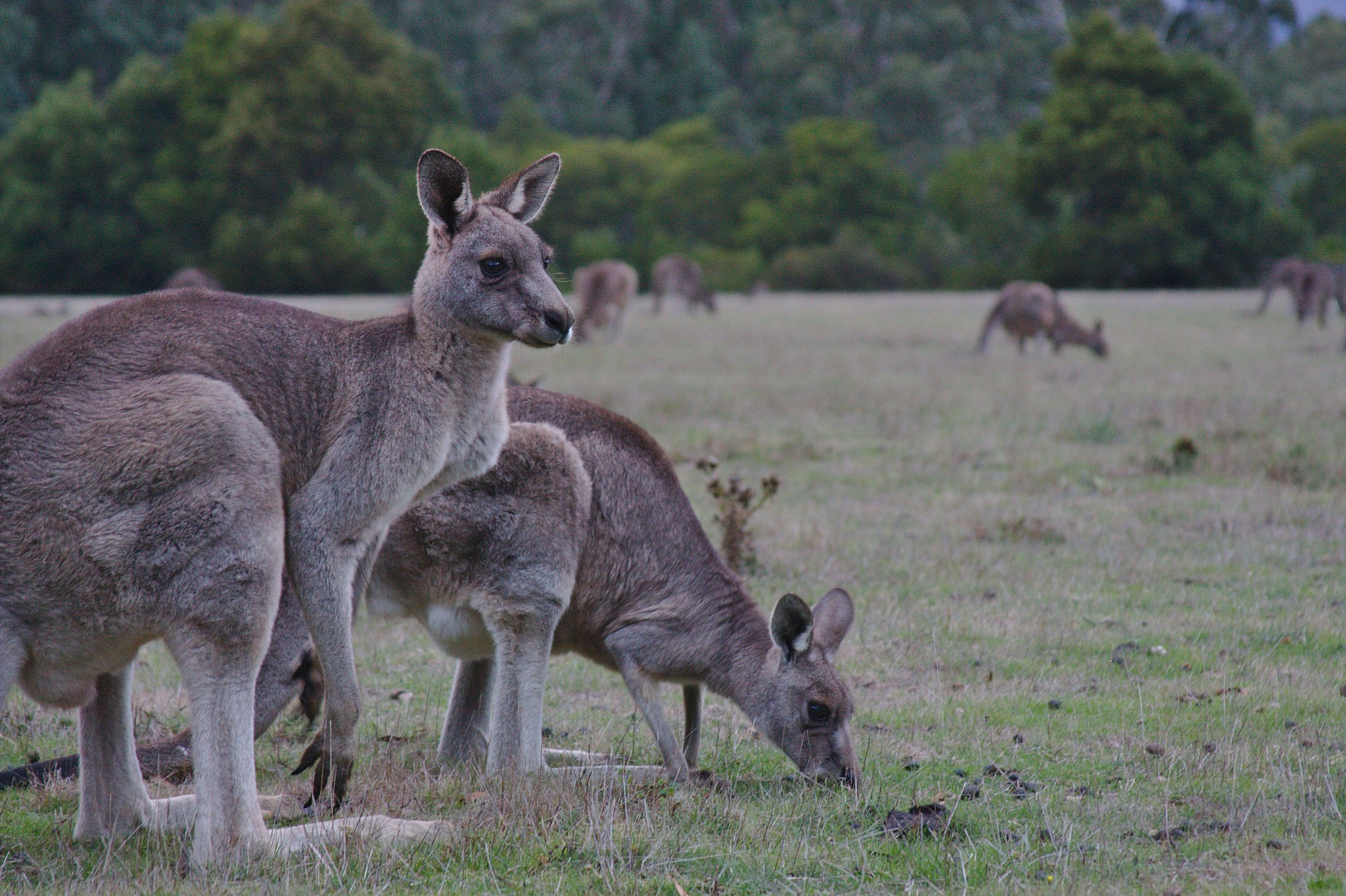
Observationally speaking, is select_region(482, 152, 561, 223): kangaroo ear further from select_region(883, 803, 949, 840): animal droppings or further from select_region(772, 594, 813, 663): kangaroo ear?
select_region(883, 803, 949, 840): animal droppings

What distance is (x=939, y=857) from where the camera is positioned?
130 inches

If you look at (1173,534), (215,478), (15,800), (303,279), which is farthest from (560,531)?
(303,279)

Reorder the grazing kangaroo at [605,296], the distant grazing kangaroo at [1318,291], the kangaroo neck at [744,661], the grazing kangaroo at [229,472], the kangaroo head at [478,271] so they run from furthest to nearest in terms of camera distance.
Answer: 1. the distant grazing kangaroo at [1318,291]
2. the grazing kangaroo at [605,296]
3. the kangaroo neck at [744,661]
4. the kangaroo head at [478,271]
5. the grazing kangaroo at [229,472]

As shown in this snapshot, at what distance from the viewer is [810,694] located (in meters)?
4.03

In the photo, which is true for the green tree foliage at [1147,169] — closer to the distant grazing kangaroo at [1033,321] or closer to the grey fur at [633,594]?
the distant grazing kangaroo at [1033,321]

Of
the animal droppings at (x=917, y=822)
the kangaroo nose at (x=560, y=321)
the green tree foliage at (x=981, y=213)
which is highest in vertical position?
the green tree foliage at (x=981, y=213)

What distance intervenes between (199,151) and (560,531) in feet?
116

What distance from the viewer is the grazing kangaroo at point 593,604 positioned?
4012 mm

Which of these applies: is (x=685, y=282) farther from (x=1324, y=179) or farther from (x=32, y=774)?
(x=32, y=774)

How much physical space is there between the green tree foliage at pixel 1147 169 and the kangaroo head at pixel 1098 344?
20031 millimetres

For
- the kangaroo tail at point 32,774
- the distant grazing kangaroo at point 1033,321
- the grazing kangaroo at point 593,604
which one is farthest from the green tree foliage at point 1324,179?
the kangaroo tail at point 32,774

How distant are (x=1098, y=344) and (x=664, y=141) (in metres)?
30.2

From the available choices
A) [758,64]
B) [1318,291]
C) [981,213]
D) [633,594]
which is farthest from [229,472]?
[758,64]

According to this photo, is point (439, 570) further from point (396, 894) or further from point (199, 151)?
point (199, 151)
